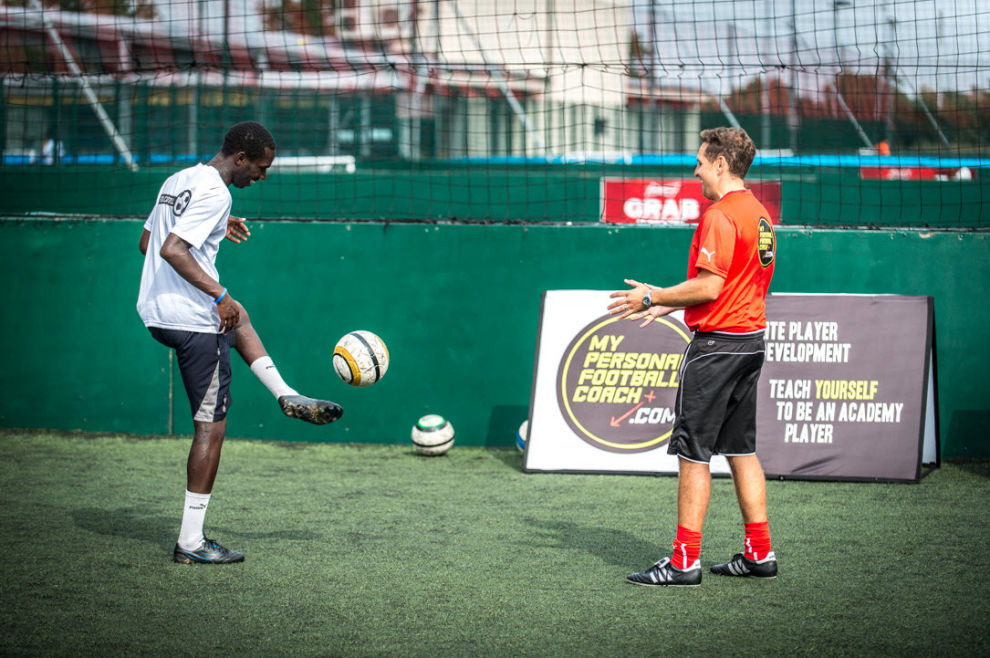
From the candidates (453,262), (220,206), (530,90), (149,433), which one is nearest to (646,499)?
(453,262)

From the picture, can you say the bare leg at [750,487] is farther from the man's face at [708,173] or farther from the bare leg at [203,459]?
the bare leg at [203,459]

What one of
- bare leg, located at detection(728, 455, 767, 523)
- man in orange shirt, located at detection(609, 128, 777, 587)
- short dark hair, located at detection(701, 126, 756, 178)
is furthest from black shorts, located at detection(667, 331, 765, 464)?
short dark hair, located at detection(701, 126, 756, 178)

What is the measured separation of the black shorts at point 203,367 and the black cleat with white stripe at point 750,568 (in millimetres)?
2455

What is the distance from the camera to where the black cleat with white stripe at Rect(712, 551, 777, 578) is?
4.61m

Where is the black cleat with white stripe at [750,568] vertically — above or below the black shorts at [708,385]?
below

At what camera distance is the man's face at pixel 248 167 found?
4.84 m

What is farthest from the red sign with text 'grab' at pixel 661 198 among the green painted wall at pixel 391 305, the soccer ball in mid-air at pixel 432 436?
the soccer ball in mid-air at pixel 432 436

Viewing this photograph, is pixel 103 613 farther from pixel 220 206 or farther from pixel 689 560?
pixel 689 560

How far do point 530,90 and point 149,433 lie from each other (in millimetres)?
7313

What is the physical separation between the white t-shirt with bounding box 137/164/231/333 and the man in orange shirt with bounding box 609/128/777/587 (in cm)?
187

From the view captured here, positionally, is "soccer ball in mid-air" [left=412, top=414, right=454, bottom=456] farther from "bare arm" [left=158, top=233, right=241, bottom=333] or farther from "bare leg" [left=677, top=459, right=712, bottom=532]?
"bare leg" [left=677, top=459, right=712, bottom=532]

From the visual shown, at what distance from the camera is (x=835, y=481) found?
6.84m

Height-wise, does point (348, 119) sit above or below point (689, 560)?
above

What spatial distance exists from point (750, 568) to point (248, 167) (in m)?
2.95
